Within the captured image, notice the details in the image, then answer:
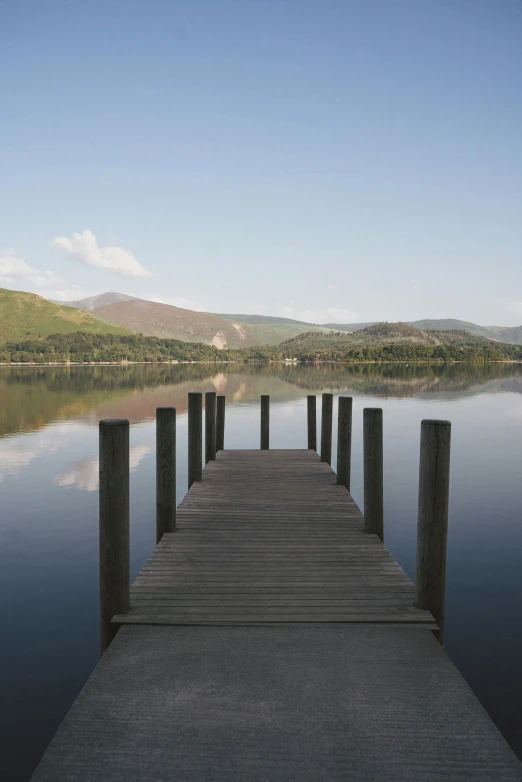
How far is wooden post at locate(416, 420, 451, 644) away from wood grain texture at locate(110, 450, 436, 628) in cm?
16

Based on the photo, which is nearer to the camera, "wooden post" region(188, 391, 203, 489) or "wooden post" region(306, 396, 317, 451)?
"wooden post" region(188, 391, 203, 489)

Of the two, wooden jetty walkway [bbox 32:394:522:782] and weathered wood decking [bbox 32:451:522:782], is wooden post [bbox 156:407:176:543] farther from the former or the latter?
weathered wood decking [bbox 32:451:522:782]

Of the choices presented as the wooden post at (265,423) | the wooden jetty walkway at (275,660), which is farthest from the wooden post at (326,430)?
the wooden jetty walkway at (275,660)

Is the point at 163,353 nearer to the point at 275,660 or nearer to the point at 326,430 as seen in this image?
the point at 326,430

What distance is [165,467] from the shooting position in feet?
21.7

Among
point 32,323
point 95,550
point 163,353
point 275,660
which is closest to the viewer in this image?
point 275,660

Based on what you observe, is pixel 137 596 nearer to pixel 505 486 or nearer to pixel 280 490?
pixel 280 490

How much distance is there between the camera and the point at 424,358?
473 ft

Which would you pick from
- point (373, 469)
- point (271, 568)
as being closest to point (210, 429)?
point (373, 469)

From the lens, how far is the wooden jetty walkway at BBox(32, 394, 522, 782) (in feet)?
9.32

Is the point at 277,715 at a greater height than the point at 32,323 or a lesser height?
lesser

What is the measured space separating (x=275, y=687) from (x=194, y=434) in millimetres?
6278

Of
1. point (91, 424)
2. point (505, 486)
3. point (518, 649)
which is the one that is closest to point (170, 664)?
point (518, 649)

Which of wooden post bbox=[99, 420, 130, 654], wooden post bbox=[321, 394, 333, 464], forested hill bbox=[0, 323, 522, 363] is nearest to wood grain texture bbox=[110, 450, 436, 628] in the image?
wooden post bbox=[99, 420, 130, 654]
